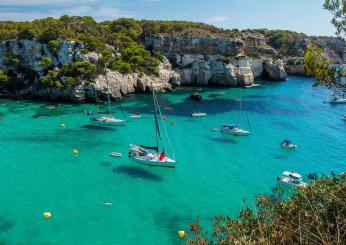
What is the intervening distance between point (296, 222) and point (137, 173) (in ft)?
95.9

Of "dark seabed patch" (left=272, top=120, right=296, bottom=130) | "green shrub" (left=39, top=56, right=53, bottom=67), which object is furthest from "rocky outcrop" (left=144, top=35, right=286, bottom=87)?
"dark seabed patch" (left=272, top=120, right=296, bottom=130)

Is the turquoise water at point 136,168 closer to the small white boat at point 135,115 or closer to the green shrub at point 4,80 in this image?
the small white boat at point 135,115

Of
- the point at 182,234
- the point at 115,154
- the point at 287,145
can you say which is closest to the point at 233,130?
the point at 287,145

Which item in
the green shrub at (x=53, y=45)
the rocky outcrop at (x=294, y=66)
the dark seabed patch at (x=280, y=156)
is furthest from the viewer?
the rocky outcrop at (x=294, y=66)

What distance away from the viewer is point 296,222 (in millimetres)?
14320

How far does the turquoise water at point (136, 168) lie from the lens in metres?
30.7

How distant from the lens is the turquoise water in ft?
101

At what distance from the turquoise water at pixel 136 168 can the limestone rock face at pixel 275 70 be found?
36.6 m

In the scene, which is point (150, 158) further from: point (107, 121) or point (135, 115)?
point (135, 115)

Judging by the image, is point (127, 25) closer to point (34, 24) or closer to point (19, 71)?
point (34, 24)

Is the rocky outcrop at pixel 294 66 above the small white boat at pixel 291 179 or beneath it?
above

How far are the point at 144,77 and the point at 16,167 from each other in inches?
1978

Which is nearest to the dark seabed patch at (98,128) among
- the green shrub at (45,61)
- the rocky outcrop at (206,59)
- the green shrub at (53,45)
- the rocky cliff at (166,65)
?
the rocky cliff at (166,65)

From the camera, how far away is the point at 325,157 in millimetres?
46469
